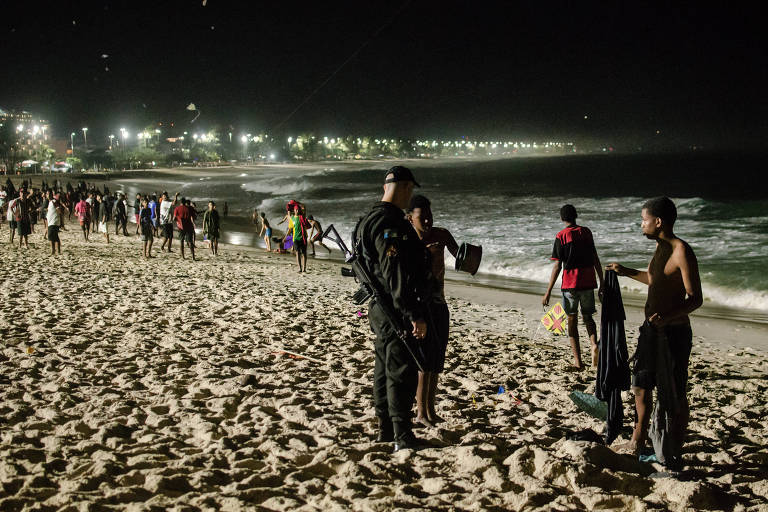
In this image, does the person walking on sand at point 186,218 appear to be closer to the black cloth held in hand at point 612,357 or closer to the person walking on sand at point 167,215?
the person walking on sand at point 167,215

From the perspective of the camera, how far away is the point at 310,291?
429 inches

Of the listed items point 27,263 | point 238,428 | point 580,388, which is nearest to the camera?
point 238,428

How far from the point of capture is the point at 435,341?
12.6 feet

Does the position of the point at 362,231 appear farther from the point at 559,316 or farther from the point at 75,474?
the point at 559,316

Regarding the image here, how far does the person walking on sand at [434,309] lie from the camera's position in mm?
4008

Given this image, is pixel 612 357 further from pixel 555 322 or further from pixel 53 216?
pixel 53 216

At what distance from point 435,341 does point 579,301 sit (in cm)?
269

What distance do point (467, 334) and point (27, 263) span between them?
1053 cm

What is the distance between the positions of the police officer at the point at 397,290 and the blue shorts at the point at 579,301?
2792mm

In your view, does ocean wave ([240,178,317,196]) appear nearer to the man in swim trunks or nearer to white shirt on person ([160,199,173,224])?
white shirt on person ([160,199,173,224])

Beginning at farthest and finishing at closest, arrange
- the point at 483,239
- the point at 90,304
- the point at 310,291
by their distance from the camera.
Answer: the point at 483,239 < the point at 310,291 < the point at 90,304

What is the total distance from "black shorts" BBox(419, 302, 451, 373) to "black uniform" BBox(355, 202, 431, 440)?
9 centimetres

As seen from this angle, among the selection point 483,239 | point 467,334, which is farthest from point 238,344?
point 483,239

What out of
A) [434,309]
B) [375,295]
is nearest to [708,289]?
[434,309]
